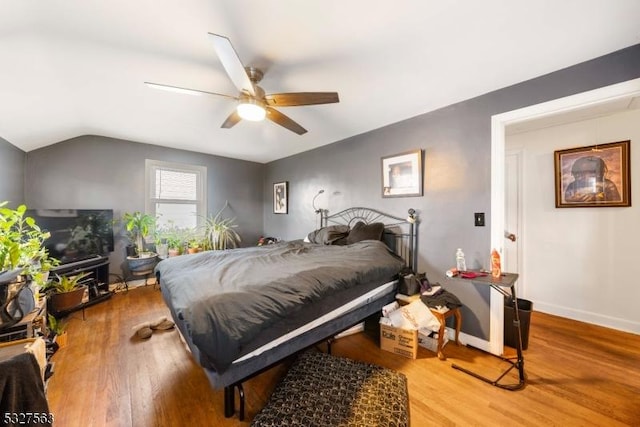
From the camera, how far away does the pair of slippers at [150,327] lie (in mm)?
2305

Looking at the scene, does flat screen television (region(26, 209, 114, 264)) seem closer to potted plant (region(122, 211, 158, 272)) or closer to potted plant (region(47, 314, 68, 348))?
potted plant (region(122, 211, 158, 272))

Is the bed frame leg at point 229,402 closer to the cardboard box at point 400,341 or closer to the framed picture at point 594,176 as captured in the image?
the cardboard box at point 400,341

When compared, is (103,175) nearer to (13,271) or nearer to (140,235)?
(140,235)

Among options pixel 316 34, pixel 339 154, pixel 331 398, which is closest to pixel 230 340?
pixel 331 398

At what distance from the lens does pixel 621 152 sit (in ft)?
7.89

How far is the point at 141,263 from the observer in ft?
11.3

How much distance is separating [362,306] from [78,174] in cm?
427

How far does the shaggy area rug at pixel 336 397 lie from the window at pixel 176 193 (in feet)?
11.5

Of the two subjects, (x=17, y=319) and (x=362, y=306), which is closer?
(x=17, y=319)

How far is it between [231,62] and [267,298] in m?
1.48

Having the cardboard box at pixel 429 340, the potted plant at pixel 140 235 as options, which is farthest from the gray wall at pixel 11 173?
the cardboard box at pixel 429 340

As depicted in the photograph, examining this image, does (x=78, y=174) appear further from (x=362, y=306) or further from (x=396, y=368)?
(x=396, y=368)

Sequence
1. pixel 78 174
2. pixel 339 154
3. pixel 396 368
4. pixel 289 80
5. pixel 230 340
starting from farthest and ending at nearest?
pixel 339 154, pixel 78 174, pixel 289 80, pixel 396 368, pixel 230 340

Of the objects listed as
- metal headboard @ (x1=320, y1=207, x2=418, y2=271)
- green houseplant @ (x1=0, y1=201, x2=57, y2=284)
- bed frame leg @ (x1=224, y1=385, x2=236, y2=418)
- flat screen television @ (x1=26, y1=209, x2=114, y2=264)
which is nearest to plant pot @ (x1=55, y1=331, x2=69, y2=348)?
green houseplant @ (x1=0, y1=201, x2=57, y2=284)
